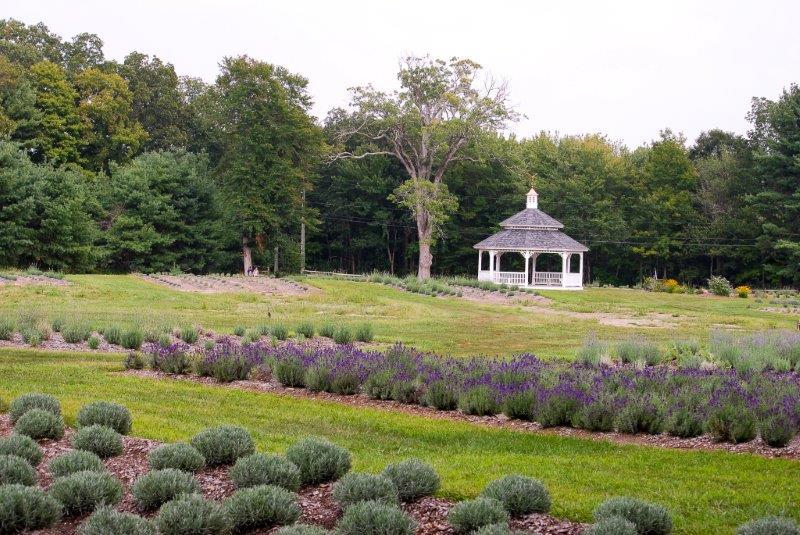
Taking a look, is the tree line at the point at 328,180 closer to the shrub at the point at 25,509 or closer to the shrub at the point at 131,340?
the shrub at the point at 131,340

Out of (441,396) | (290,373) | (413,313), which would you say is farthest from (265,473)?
(413,313)

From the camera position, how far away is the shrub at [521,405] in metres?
10.5

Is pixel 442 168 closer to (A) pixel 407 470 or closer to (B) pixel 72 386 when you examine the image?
(B) pixel 72 386

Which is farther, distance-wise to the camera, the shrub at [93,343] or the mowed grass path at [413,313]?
the mowed grass path at [413,313]

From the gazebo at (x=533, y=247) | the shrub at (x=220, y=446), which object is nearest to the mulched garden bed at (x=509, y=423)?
the shrub at (x=220, y=446)

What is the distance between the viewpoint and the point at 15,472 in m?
6.86

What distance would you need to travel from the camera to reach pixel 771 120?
53344 millimetres

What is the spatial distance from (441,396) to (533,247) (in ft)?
126

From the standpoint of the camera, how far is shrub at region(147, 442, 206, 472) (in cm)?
728

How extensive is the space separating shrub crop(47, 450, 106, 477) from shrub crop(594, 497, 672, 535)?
391 cm

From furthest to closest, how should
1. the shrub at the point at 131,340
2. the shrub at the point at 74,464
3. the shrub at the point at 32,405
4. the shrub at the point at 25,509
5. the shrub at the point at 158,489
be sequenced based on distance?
1. the shrub at the point at 131,340
2. the shrub at the point at 32,405
3. the shrub at the point at 74,464
4. the shrub at the point at 158,489
5. the shrub at the point at 25,509

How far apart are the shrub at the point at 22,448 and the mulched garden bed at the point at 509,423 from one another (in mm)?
4872

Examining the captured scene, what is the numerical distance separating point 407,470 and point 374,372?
18.4 ft

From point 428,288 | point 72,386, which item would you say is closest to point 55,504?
point 72,386
